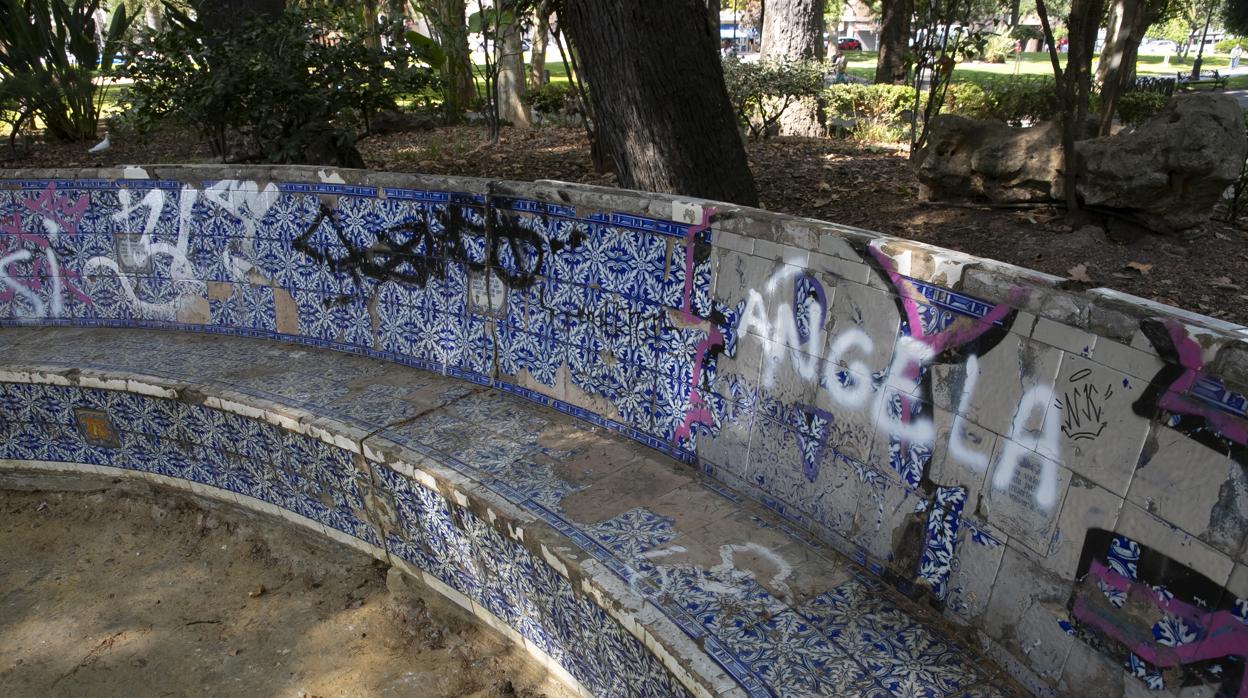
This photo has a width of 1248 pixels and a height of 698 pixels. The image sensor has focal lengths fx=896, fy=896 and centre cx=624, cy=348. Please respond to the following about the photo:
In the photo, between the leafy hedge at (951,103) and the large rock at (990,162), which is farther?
the leafy hedge at (951,103)

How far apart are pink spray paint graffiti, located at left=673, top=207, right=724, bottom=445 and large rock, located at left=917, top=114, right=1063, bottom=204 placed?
2836mm

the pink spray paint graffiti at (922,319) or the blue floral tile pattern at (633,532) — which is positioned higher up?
the pink spray paint graffiti at (922,319)

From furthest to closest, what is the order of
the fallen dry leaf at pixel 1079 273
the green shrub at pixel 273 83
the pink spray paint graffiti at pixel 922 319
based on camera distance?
the green shrub at pixel 273 83
the fallen dry leaf at pixel 1079 273
the pink spray paint graffiti at pixel 922 319

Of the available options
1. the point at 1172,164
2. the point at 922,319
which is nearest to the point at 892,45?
the point at 1172,164

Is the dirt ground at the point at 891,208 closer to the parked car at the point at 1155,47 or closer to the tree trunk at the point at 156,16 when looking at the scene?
the tree trunk at the point at 156,16

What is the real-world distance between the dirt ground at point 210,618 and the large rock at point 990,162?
3.96 m

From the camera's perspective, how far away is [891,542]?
119 inches

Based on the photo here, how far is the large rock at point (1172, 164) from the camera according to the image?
188 inches

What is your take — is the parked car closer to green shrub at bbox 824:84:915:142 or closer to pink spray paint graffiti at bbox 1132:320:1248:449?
green shrub at bbox 824:84:915:142

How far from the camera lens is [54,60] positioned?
997 centimetres

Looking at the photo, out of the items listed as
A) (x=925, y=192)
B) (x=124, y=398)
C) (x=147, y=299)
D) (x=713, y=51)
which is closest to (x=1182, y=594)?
(x=713, y=51)

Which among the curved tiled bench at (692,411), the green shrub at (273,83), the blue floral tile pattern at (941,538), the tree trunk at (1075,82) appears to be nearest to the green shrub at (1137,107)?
the tree trunk at (1075,82)

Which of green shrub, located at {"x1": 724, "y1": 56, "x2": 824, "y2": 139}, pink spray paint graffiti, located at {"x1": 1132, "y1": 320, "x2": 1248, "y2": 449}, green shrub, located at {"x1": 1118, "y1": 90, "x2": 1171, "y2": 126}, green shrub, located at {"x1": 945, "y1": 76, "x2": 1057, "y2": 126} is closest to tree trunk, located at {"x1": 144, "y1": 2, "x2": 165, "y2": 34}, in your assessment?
green shrub, located at {"x1": 724, "y1": 56, "x2": 824, "y2": 139}

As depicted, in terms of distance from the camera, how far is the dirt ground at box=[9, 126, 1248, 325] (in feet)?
15.5
